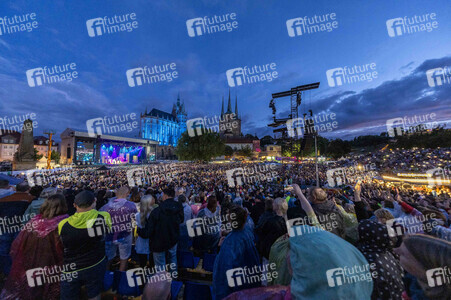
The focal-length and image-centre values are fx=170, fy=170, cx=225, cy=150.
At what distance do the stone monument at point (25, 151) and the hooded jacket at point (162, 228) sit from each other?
2301 centimetres

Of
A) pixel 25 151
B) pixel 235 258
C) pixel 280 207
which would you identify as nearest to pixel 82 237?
pixel 235 258

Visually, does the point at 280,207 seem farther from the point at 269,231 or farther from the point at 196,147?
the point at 196,147

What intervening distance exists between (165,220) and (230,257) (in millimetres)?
1839

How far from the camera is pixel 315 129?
1109 centimetres

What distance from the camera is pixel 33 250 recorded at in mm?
→ 2584

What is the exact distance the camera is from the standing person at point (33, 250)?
101 inches

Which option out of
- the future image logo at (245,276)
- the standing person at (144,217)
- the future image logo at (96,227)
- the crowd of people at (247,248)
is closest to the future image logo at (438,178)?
the crowd of people at (247,248)

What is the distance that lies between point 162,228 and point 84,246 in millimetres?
1231

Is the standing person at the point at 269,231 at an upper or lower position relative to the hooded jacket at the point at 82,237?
lower

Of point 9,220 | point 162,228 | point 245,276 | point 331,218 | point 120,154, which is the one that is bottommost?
Result: point 245,276

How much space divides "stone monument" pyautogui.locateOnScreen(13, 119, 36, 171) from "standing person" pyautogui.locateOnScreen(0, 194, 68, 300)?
22.2 metres

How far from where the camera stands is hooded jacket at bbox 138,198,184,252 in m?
3.38

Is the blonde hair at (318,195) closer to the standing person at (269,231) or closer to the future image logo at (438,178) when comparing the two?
the standing person at (269,231)

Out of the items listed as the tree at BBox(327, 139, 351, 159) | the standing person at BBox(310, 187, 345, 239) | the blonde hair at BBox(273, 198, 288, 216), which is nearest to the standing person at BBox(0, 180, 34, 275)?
the blonde hair at BBox(273, 198, 288, 216)
